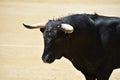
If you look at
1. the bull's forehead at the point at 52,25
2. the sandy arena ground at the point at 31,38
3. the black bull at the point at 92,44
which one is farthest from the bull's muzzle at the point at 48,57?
the sandy arena ground at the point at 31,38

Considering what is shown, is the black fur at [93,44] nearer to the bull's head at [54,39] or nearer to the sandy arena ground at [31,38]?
the bull's head at [54,39]

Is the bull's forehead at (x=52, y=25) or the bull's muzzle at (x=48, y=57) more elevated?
the bull's forehead at (x=52, y=25)

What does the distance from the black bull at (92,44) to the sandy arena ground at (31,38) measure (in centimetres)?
180

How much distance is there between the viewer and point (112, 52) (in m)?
6.10

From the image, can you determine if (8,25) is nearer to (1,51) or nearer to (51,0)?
(1,51)

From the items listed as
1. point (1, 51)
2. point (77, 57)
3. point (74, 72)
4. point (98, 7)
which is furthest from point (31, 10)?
point (77, 57)

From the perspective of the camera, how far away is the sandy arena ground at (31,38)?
8.14 m

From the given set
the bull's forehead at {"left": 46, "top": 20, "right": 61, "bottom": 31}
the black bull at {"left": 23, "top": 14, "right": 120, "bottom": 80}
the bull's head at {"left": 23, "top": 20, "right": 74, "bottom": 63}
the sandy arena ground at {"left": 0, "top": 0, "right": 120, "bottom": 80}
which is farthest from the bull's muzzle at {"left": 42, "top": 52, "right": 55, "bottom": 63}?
the sandy arena ground at {"left": 0, "top": 0, "right": 120, "bottom": 80}

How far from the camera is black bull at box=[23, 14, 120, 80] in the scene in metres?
5.90

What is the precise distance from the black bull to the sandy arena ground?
1.80m

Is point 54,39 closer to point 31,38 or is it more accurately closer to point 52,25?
point 52,25

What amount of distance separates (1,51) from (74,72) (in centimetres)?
220

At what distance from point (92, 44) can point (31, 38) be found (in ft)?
15.4

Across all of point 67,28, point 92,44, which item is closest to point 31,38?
point 92,44
